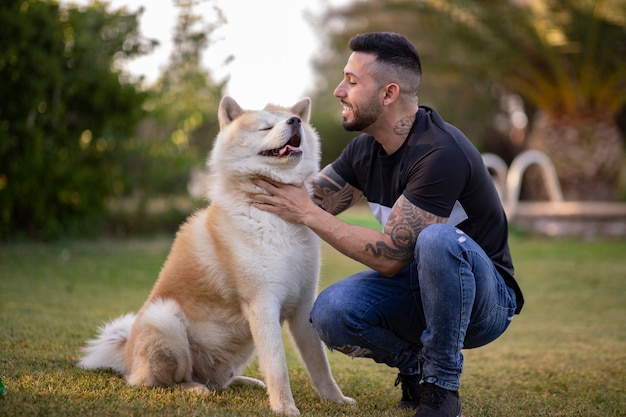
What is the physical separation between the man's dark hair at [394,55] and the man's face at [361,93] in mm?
41

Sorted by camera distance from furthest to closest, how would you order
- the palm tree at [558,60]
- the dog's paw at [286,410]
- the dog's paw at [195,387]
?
the palm tree at [558,60] → the dog's paw at [195,387] → the dog's paw at [286,410]

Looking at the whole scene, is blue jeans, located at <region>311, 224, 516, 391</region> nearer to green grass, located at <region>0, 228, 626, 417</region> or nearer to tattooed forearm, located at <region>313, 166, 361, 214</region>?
green grass, located at <region>0, 228, 626, 417</region>

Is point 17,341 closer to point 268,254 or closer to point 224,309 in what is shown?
point 224,309

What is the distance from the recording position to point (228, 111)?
10.3 ft

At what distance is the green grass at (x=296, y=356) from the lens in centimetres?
272

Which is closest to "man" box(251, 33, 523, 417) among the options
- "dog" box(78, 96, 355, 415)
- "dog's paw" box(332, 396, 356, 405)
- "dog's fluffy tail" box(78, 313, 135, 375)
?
"dog" box(78, 96, 355, 415)

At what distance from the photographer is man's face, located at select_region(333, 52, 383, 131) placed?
114 inches

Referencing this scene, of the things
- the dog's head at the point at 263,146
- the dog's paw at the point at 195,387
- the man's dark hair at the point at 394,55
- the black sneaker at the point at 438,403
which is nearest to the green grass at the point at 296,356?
the dog's paw at the point at 195,387

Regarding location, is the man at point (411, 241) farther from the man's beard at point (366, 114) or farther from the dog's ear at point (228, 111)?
the dog's ear at point (228, 111)

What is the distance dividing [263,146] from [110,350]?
127 cm

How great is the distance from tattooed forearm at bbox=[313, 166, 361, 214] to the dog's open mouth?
0.91ft

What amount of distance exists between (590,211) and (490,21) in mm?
3221

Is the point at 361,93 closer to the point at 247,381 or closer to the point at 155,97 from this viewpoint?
the point at 247,381

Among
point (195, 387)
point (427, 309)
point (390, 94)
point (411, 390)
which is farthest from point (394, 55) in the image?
point (195, 387)
